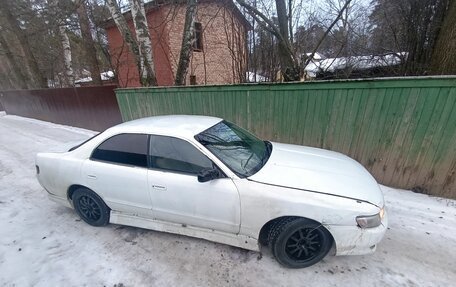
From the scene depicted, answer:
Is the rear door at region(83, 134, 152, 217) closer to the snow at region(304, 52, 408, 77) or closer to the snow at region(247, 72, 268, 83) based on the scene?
the snow at region(304, 52, 408, 77)

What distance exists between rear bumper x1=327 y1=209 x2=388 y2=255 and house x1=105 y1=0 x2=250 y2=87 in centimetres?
807

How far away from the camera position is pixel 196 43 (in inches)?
517

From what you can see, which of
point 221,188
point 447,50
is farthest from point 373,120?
point 221,188

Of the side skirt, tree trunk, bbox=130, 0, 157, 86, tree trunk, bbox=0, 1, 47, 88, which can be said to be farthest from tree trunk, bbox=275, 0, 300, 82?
tree trunk, bbox=0, 1, 47, 88

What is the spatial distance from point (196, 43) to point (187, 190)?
12.6m

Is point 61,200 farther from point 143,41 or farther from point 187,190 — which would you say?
point 143,41

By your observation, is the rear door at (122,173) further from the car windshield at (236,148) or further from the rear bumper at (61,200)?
the car windshield at (236,148)

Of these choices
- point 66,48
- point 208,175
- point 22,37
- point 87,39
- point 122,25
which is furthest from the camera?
point 22,37

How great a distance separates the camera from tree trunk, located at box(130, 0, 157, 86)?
618cm

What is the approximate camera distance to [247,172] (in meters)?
2.38

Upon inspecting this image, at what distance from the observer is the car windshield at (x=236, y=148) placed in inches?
95.9

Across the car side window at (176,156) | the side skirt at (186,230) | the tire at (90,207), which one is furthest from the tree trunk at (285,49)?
the tire at (90,207)

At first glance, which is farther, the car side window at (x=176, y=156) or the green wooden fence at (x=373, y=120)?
the green wooden fence at (x=373, y=120)

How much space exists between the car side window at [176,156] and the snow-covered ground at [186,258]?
0.96 m
